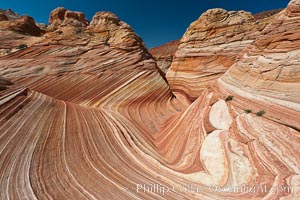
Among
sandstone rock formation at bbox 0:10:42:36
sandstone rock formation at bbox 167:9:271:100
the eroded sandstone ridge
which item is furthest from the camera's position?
sandstone rock formation at bbox 0:10:42:36

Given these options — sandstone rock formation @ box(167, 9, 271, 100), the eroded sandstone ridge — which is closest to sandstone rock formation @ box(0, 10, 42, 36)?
the eroded sandstone ridge

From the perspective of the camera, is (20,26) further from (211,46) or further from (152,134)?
(152,134)

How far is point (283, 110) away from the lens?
162 inches

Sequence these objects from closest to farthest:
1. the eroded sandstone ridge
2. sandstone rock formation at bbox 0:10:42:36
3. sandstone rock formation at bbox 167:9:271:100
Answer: the eroded sandstone ridge
sandstone rock formation at bbox 167:9:271:100
sandstone rock formation at bbox 0:10:42:36

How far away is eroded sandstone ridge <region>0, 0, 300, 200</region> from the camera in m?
3.56

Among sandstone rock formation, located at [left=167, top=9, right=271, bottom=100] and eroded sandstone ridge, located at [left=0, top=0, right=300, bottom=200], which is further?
sandstone rock formation, located at [left=167, top=9, right=271, bottom=100]

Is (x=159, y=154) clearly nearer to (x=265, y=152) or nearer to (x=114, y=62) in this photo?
(x=265, y=152)

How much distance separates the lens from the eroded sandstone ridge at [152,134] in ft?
11.7

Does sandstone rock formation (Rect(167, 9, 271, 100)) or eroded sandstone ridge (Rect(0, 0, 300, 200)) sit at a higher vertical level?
sandstone rock formation (Rect(167, 9, 271, 100))

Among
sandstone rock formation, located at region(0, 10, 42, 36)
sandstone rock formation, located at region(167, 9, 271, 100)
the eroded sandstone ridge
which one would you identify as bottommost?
the eroded sandstone ridge

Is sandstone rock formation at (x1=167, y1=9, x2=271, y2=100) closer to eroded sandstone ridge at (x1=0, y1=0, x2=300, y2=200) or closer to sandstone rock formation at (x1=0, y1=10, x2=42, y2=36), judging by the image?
eroded sandstone ridge at (x1=0, y1=0, x2=300, y2=200)

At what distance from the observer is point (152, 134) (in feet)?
23.1

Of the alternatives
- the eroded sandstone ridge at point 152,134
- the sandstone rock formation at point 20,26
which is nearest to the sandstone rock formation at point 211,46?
the eroded sandstone ridge at point 152,134

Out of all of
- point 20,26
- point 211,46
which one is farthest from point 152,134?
point 20,26
